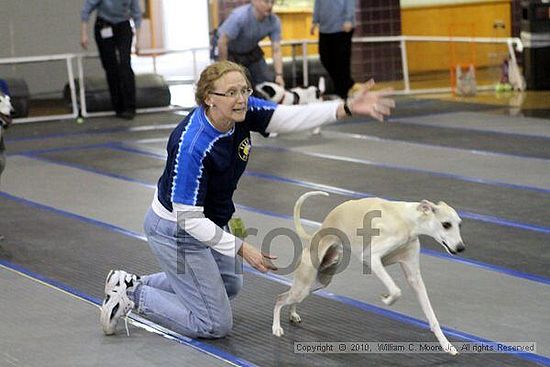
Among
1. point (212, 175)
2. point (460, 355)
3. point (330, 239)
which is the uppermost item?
point (212, 175)

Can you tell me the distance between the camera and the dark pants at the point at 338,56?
13.1 m

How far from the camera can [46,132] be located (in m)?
11.9

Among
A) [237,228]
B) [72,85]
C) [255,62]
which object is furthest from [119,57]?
[237,228]

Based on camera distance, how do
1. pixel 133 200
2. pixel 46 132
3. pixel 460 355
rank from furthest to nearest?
pixel 46 132, pixel 133 200, pixel 460 355

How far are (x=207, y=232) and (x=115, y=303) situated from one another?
0.66 metres

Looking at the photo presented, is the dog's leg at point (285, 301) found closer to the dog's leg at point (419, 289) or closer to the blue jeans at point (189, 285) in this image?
the blue jeans at point (189, 285)

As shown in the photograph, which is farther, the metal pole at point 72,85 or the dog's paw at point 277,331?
the metal pole at point 72,85

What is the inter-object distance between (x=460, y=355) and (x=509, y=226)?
2.46 metres

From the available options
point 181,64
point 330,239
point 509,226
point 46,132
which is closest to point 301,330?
point 330,239

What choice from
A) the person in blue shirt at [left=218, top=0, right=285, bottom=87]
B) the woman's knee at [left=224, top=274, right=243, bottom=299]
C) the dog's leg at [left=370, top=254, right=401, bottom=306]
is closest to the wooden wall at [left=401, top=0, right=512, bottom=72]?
the person in blue shirt at [left=218, top=0, right=285, bottom=87]

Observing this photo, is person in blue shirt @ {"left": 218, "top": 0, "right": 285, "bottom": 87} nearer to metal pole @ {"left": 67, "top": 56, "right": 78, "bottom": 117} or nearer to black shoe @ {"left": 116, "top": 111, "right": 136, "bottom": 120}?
black shoe @ {"left": 116, "top": 111, "right": 136, "bottom": 120}

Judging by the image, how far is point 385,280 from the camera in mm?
4316


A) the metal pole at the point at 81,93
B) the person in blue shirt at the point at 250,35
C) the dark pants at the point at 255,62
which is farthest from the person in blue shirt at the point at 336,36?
the metal pole at the point at 81,93

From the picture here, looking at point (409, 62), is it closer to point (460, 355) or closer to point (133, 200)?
point (133, 200)
